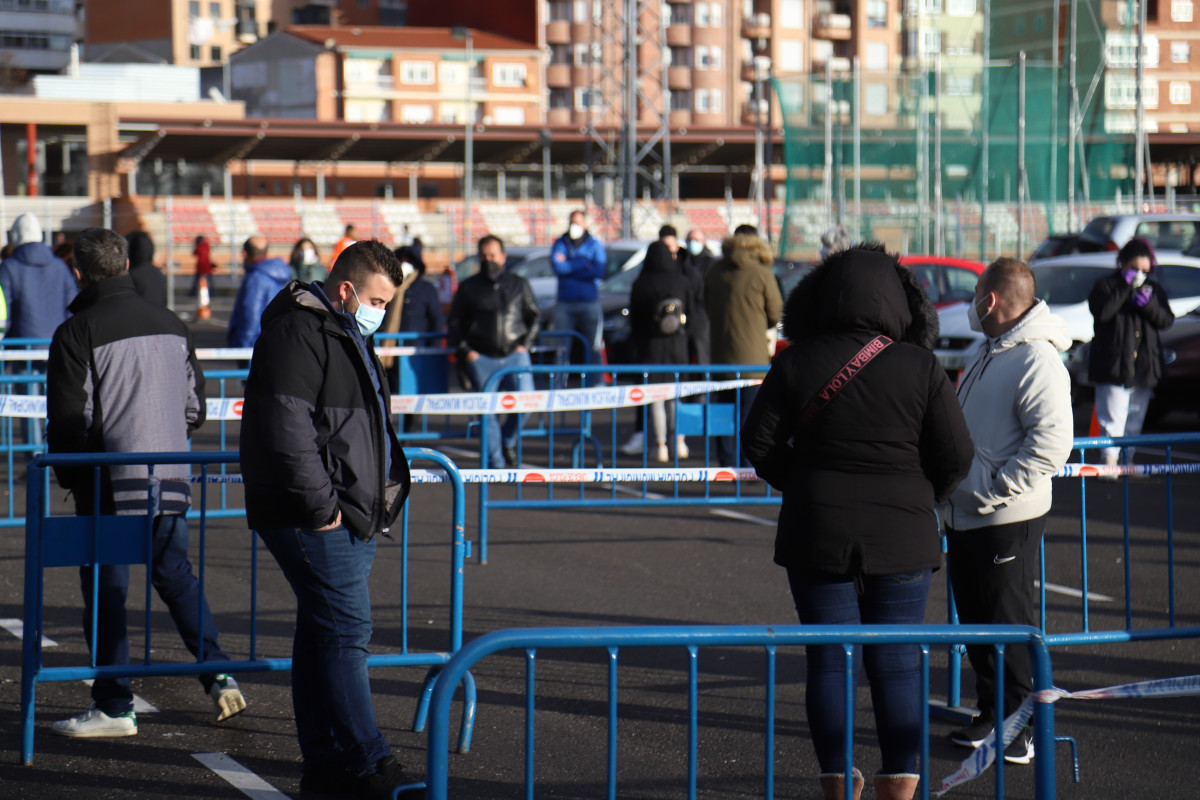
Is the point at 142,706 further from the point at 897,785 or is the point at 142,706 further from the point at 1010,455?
the point at 1010,455

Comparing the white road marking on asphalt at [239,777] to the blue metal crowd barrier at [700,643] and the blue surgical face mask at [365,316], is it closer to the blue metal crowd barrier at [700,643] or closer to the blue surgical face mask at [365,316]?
the blue surgical face mask at [365,316]

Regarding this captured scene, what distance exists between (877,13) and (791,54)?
681 cm

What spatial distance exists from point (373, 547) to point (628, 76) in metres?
26.7

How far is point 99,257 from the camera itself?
560cm

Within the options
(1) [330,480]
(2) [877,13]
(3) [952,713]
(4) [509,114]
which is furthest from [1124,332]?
(2) [877,13]

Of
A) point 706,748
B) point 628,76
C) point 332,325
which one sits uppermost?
point 628,76

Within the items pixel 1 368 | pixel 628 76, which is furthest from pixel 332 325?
pixel 628 76

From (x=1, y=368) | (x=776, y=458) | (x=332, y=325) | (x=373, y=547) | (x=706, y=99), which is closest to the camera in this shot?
(x=776, y=458)

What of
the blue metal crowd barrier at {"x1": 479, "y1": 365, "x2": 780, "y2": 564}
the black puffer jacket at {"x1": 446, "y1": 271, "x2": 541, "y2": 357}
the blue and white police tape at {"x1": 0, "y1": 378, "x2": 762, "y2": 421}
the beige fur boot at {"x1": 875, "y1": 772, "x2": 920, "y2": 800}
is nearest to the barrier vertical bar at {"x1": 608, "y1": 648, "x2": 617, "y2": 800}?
the beige fur boot at {"x1": 875, "y1": 772, "x2": 920, "y2": 800}

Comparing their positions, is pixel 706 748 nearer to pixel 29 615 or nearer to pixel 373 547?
pixel 373 547

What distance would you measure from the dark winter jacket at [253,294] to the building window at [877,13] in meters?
84.8

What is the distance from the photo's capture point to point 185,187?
187 feet

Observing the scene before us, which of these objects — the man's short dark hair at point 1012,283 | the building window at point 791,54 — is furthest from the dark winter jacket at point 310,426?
the building window at point 791,54

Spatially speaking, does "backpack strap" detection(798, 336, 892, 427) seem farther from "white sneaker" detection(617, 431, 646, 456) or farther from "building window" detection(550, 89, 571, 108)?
"building window" detection(550, 89, 571, 108)
